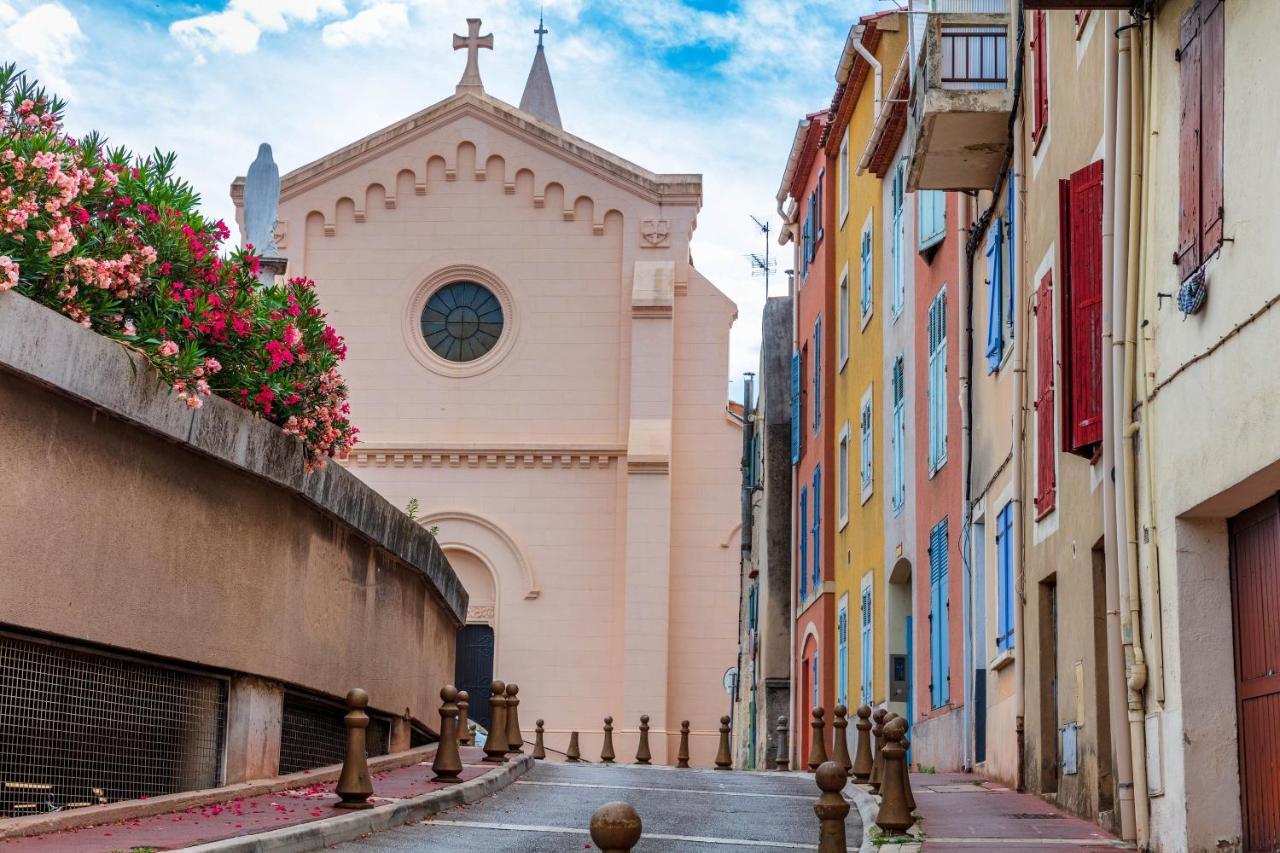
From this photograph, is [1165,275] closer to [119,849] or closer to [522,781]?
[119,849]

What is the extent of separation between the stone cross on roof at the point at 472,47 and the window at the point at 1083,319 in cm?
2953

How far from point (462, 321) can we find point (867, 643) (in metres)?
17.1

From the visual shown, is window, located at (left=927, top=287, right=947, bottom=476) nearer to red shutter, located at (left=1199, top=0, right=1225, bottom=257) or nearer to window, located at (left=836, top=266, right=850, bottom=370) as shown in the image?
window, located at (left=836, top=266, right=850, bottom=370)

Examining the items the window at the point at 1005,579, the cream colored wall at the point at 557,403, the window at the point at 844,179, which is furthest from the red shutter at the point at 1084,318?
the cream colored wall at the point at 557,403

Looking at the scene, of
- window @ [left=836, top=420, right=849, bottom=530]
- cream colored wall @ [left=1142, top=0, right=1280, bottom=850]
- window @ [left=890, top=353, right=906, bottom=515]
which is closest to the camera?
cream colored wall @ [left=1142, top=0, right=1280, bottom=850]

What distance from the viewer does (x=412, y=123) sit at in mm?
38062

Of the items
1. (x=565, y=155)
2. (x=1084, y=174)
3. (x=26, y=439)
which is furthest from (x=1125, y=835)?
(x=565, y=155)

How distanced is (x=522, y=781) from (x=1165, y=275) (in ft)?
28.2

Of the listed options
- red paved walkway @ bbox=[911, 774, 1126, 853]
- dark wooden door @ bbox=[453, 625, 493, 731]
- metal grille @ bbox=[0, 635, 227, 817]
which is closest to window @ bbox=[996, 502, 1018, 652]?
red paved walkway @ bbox=[911, 774, 1126, 853]

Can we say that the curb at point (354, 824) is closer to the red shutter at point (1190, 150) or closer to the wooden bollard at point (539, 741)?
the red shutter at point (1190, 150)

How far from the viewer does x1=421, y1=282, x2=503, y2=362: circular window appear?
37.4m

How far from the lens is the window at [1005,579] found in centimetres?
1465

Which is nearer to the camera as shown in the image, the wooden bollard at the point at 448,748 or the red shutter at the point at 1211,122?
the red shutter at the point at 1211,122

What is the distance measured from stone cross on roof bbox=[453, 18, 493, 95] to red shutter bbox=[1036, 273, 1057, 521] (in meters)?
28.0
